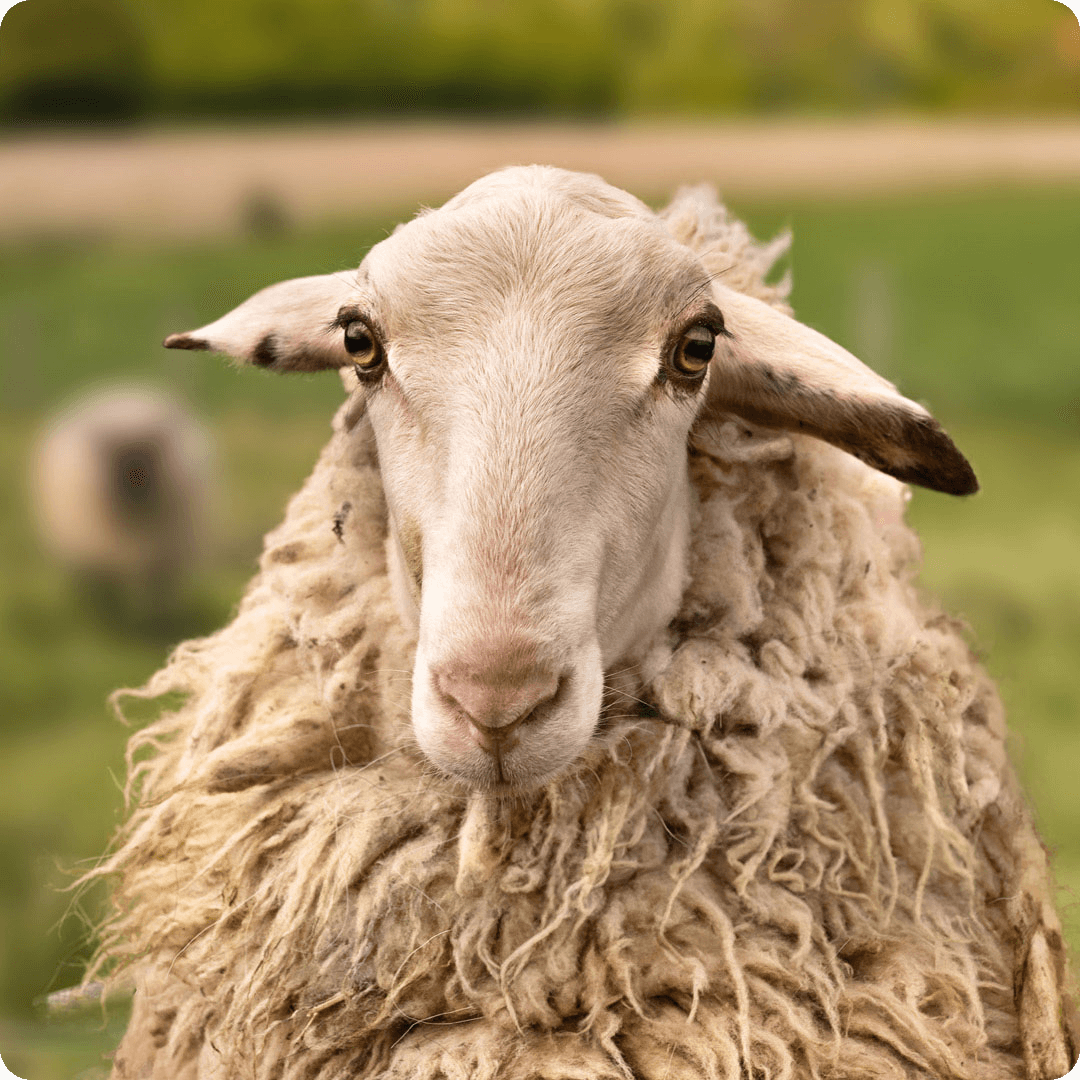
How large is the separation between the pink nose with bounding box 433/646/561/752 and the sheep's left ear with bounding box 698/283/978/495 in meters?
0.59

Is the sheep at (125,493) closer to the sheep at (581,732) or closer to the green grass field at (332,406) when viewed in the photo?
the green grass field at (332,406)

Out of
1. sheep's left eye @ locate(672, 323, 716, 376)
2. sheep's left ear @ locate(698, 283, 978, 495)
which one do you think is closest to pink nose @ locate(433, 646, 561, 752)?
sheep's left eye @ locate(672, 323, 716, 376)

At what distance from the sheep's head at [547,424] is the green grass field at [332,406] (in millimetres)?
2937

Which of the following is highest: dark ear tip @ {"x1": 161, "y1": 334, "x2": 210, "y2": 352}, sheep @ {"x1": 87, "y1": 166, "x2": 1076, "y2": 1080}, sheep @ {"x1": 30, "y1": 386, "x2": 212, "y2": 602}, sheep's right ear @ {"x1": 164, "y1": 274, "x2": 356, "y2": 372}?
sheep's right ear @ {"x1": 164, "y1": 274, "x2": 356, "y2": 372}

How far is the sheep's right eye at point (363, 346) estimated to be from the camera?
1.35 m

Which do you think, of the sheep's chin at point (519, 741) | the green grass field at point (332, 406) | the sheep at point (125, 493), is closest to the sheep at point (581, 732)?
the sheep's chin at point (519, 741)

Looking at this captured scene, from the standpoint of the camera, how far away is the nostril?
110 cm

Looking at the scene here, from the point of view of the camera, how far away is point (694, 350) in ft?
4.36

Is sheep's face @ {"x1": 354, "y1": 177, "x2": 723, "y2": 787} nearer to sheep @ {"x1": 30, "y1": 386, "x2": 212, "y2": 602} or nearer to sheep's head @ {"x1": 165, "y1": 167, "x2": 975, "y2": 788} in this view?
sheep's head @ {"x1": 165, "y1": 167, "x2": 975, "y2": 788}

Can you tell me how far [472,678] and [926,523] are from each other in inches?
202

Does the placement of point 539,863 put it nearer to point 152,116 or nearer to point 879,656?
point 879,656

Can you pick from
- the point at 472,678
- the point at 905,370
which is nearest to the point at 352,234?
the point at 905,370

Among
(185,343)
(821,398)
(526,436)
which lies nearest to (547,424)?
(526,436)

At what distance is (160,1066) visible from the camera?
5.09 ft
